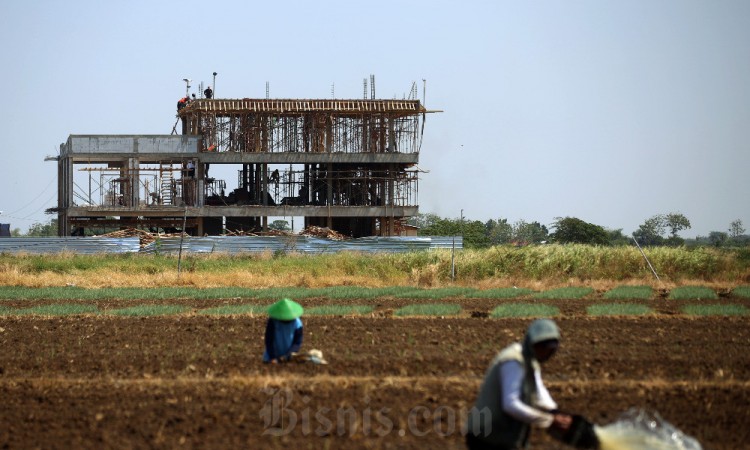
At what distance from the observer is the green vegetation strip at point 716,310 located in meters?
23.1

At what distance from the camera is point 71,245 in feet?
166

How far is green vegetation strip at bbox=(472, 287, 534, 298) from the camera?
2992 centimetres

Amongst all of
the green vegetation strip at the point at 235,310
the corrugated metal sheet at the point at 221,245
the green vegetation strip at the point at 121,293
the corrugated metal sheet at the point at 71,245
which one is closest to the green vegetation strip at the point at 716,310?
the green vegetation strip at the point at 235,310

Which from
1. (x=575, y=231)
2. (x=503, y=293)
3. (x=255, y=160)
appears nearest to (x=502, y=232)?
(x=575, y=231)

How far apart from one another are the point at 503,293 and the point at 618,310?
23.5 ft

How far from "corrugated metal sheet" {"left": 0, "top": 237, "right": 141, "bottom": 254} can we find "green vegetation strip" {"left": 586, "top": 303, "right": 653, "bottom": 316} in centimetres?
3005

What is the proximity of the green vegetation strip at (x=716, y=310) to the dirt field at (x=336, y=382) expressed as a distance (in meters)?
1.82

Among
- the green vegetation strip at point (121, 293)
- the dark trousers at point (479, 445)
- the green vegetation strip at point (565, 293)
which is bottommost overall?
the green vegetation strip at point (121, 293)

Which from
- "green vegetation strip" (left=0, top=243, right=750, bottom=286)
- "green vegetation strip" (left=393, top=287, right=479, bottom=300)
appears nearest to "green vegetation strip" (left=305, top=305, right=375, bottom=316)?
"green vegetation strip" (left=393, top=287, right=479, bottom=300)

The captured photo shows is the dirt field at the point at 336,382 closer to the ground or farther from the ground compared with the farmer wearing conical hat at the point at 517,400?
closer to the ground

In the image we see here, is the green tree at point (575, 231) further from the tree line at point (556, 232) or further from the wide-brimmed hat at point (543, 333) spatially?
the wide-brimmed hat at point (543, 333)

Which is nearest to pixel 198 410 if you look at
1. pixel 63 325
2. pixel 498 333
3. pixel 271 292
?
pixel 498 333

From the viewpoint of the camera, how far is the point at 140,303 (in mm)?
28812

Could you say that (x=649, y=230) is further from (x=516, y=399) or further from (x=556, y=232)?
(x=516, y=399)
